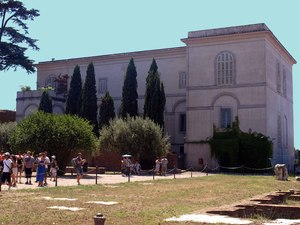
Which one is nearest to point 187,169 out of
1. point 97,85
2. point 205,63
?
point 205,63

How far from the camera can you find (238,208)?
11.8 meters

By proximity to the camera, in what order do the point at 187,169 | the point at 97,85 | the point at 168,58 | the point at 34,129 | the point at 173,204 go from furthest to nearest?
the point at 97,85, the point at 168,58, the point at 187,169, the point at 34,129, the point at 173,204

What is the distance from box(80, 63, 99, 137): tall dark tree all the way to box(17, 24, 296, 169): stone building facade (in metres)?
6.08

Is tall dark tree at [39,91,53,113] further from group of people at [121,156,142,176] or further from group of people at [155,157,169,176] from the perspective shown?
group of people at [155,157,169,176]

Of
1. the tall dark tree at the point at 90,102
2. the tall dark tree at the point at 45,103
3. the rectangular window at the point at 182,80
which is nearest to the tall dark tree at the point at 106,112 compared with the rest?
the tall dark tree at the point at 90,102

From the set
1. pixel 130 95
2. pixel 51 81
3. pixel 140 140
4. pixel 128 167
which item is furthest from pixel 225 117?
pixel 51 81

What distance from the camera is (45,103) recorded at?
52469 millimetres

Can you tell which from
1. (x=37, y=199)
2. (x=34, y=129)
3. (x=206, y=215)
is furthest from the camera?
(x=34, y=129)

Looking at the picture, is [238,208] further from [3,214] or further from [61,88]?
[61,88]

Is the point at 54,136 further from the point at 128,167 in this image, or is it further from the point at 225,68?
the point at 225,68

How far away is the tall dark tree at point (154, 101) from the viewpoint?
46.5 meters

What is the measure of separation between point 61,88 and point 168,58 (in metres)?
14.7

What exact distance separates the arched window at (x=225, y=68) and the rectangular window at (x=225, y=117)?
266cm

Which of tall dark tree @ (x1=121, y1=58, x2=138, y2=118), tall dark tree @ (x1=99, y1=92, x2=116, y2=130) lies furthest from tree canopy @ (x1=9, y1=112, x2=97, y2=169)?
tall dark tree @ (x1=99, y1=92, x2=116, y2=130)
